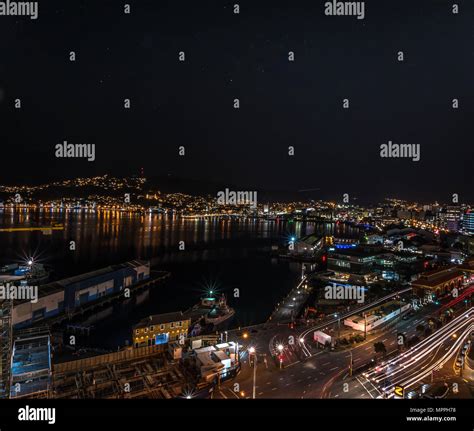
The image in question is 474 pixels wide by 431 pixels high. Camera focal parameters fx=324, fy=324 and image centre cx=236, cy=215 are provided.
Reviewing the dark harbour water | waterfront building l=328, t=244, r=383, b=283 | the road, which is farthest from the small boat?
waterfront building l=328, t=244, r=383, b=283

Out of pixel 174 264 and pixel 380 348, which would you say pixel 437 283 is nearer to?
pixel 380 348

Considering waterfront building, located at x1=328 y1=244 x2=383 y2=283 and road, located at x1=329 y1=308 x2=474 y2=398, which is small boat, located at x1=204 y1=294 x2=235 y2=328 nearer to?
road, located at x1=329 y1=308 x2=474 y2=398

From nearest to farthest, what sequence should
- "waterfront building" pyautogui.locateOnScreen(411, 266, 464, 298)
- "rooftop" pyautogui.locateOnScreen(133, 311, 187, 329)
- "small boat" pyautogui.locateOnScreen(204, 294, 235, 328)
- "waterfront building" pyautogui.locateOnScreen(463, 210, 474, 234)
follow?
"rooftop" pyautogui.locateOnScreen(133, 311, 187, 329) → "small boat" pyautogui.locateOnScreen(204, 294, 235, 328) → "waterfront building" pyautogui.locateOnScreen(411, 266, 464, 298) → "waterfront building" pyautogui.locateOnScreen(463, 210, 474, 234)

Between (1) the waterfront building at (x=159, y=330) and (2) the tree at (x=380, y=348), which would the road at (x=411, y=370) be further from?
(1) the waterfront building at (x=159, y=330)

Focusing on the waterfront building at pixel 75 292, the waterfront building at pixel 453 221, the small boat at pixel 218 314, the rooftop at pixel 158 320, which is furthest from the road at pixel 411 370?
the waterfront building at pixel 453 221

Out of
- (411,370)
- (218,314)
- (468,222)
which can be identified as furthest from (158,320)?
(468,222)

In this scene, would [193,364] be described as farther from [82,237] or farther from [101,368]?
[82,237]

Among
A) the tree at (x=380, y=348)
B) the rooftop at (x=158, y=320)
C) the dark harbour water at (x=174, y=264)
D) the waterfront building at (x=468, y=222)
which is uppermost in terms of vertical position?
the waterfront building at (x=468, y=222)
